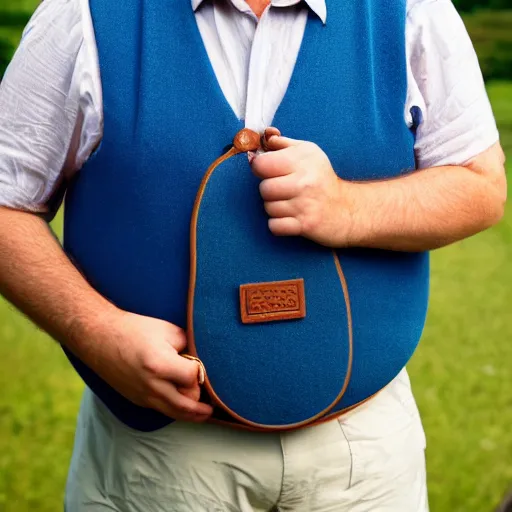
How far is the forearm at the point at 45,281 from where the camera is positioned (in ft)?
4.99

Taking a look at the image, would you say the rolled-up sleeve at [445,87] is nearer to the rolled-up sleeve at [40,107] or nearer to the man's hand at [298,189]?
the man's hand at [298,189]

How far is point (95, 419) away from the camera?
1.70 metres

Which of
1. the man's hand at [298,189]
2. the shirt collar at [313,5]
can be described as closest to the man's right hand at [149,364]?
the man's hand at [298,189]

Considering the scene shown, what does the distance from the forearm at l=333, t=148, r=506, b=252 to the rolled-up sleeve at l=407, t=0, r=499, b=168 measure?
3cm

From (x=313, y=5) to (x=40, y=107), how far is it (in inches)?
16.1

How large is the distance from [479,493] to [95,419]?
2.19 meters

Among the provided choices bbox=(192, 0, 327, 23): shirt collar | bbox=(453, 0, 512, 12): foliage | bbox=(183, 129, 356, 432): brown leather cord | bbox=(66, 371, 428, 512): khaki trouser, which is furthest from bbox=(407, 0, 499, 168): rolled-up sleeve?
bbox=(453, 0, 512, 12): foliage

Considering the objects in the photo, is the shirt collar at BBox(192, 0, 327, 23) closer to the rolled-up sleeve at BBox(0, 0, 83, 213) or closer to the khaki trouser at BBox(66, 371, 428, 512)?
the rolled-up sleeve at BBox(0, 0, 83, 213)

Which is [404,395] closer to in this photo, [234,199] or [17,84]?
[234,199]

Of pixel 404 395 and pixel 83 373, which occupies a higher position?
pixel 83 373

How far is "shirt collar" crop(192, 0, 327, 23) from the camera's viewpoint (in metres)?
1.48

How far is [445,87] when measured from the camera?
1529 millimetres

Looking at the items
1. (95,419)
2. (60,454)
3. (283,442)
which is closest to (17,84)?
(95,419)

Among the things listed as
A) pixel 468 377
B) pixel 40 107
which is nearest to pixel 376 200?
pixel 40 107
